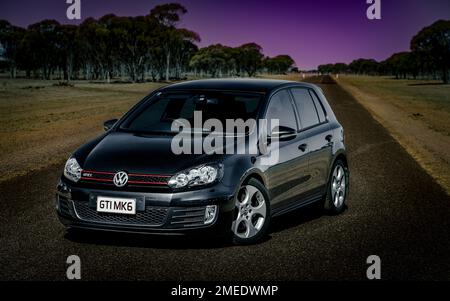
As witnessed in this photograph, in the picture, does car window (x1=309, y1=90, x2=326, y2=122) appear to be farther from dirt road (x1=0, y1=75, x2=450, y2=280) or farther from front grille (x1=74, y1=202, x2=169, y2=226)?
front grille (x1=74, y1=202, x2=169, y2=226)

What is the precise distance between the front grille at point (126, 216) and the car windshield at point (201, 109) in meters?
1.23

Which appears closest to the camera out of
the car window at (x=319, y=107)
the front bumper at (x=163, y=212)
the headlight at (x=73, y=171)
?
the front bumper at (x=163, y=212)

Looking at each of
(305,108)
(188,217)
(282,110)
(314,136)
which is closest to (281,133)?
(282,110)

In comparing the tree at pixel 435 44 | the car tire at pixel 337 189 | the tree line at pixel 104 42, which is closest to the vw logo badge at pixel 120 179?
the car tire at pixel 337 189

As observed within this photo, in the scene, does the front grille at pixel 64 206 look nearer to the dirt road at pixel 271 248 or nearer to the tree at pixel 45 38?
the dirt road at pixel 271 248

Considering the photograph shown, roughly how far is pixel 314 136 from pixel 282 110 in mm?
596

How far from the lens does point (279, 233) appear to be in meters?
7.02

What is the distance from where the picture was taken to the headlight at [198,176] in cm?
579

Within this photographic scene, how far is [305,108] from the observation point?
7812mm

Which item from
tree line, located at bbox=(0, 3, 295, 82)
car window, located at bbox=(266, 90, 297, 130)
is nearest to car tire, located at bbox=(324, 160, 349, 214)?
car window, located at bbox=(266, 90, 297, 130)

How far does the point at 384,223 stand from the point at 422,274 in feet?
6.96

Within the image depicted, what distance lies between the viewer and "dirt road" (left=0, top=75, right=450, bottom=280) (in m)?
5.47
